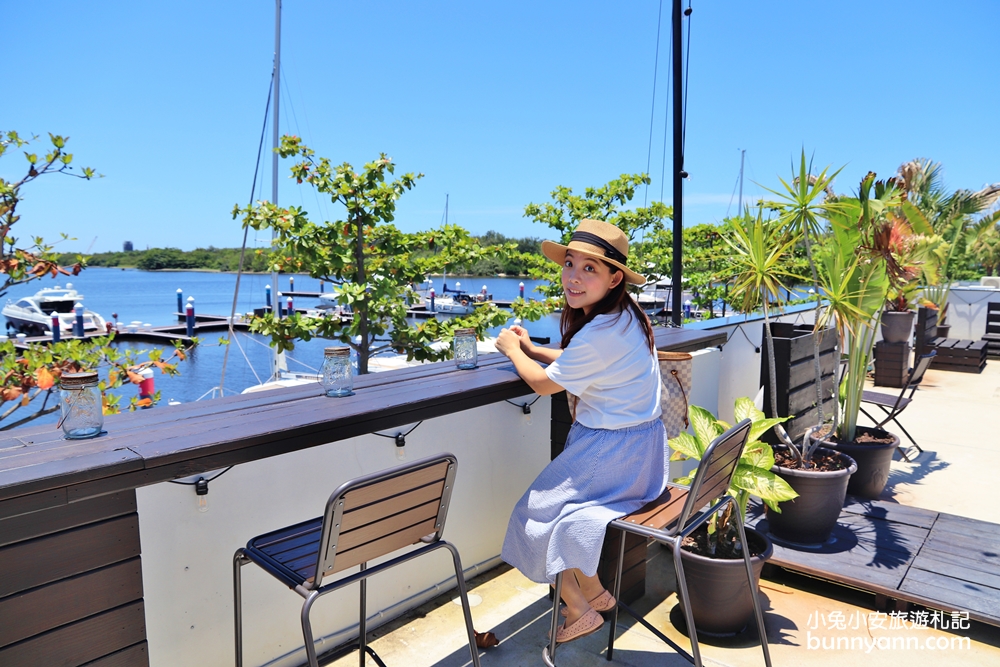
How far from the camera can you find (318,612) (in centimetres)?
238

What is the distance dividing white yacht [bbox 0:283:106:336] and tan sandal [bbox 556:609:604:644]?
1470 inches

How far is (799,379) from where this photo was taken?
3.81m

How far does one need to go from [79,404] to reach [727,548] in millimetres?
2339

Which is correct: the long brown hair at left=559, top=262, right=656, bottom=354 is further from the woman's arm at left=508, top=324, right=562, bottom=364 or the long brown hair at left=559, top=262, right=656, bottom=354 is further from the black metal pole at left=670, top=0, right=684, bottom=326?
the black metal pole at left=670, top=0, right=684, bottom=326

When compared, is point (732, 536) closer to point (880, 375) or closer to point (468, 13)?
point (880, 375)

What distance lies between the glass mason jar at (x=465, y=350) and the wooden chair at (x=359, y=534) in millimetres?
1139

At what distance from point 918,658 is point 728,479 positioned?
45.4 inches

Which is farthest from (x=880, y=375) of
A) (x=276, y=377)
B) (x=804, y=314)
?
(x=276, y=377)

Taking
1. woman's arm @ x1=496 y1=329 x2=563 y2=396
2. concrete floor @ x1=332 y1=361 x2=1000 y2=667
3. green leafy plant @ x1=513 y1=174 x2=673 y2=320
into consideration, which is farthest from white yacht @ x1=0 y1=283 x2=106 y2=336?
woman's arm @ x1=496 y1=329 x2=563 y2=396

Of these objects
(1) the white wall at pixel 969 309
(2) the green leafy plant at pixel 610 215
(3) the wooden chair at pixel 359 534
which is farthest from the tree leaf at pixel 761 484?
(1) the white wall at pixel 969 309

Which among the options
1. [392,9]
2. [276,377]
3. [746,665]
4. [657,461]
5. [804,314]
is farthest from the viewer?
[392,9]

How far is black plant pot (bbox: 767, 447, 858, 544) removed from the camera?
3107 millimetres

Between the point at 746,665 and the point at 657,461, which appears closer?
the point at 657,461

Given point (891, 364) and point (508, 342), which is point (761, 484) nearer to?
point (508, 342)
